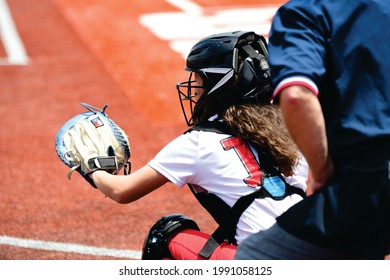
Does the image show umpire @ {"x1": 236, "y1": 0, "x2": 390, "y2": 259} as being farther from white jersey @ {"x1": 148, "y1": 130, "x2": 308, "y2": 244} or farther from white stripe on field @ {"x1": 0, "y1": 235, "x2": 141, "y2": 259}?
white stripe on field @ {"x1": 0, "y1": 235, "x2": 141, "y2": 259}

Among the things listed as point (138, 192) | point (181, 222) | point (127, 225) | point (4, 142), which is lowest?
point (4, 142)

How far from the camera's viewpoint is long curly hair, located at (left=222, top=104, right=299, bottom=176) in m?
3.24

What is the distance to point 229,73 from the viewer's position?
3.33 metres

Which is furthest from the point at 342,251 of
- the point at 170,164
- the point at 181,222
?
the point at 181,222

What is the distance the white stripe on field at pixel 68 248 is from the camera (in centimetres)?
→ 493

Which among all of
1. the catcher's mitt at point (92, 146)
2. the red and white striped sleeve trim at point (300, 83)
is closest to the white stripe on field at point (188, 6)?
the catcher's mitt at point (92, 146)

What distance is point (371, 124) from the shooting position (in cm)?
250

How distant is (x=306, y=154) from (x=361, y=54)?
1.30ft

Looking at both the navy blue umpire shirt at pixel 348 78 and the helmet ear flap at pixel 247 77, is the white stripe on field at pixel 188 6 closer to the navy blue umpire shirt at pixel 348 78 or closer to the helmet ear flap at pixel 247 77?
the helmet ear flap at pixel 247 77

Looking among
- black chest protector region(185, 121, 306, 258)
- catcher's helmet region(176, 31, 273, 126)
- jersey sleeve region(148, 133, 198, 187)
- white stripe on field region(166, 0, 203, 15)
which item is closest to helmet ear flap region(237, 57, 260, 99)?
catcher's helmet region(176, 31, 273, 126)

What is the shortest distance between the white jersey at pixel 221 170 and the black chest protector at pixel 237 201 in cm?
2

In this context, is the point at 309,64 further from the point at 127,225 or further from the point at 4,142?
the point at 4,142

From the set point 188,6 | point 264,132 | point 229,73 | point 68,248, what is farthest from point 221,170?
point 188,6

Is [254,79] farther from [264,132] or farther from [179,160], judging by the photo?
[179,160]
